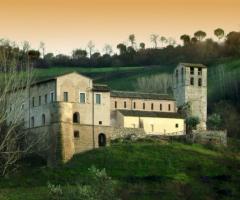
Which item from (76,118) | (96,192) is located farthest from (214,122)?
(96,192)

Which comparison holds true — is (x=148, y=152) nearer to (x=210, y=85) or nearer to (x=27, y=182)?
(x=27, y=182)

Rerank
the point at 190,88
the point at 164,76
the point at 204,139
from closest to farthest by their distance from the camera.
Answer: the point at 204,139 → the point at 190,88 → the point at 164,76

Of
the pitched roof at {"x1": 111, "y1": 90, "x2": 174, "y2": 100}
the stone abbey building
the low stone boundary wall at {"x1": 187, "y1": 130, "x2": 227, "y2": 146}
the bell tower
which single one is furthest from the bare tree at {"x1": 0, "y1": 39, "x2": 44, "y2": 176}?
the bell tower

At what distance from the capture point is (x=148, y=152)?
274 feet

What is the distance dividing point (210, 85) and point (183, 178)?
5783 cm

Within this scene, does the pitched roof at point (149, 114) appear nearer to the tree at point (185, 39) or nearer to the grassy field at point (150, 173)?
the grassy field at point (150, 173)

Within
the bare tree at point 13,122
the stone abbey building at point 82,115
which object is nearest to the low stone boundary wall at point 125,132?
the stone abbey building at point 82,115

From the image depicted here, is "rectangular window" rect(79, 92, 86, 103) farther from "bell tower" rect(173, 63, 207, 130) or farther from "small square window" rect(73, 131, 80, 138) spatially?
"bell tower" rect(173, 63, 207, 130)

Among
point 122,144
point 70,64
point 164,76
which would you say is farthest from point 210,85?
point 122,144

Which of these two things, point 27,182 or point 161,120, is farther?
point 161,120

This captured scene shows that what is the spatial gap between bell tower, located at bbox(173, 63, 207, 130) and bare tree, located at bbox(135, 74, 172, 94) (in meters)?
22.9

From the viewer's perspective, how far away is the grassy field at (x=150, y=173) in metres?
75.6

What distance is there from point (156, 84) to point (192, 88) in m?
27.6

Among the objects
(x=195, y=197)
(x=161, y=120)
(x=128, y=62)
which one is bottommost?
(x=195, y=197)
